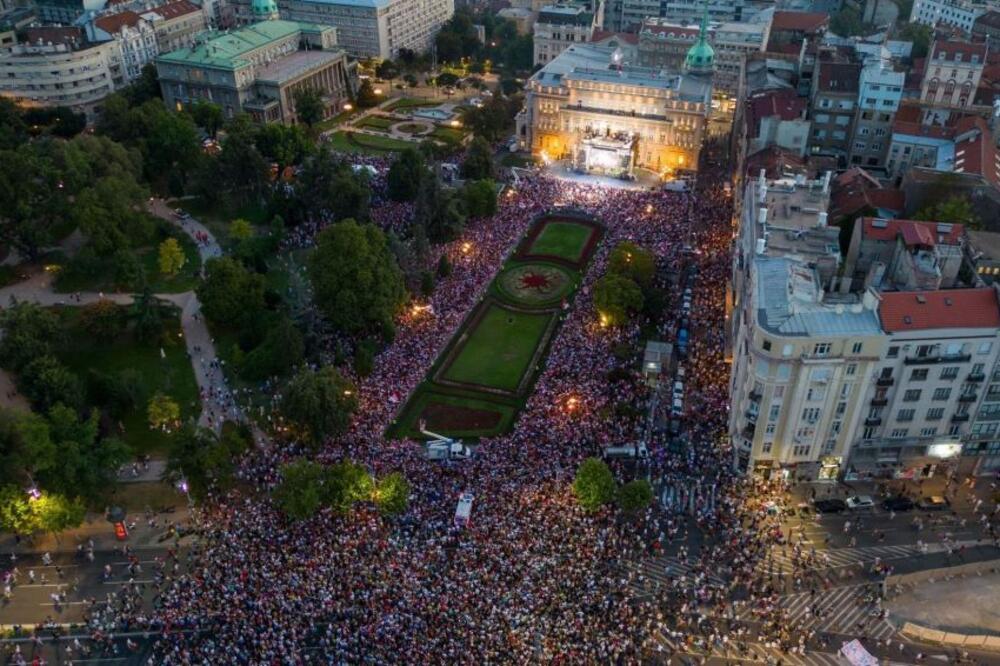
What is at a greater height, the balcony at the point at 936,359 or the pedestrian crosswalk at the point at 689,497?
the balcony at the point at 936,359

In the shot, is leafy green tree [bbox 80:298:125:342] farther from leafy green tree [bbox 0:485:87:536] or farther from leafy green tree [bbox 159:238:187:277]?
leafy green tree [bbox 0:485:87:536]

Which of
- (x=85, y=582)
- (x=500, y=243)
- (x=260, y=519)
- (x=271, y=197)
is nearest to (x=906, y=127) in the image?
(x=500, y=243)

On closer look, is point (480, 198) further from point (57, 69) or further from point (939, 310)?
point (57, 69)

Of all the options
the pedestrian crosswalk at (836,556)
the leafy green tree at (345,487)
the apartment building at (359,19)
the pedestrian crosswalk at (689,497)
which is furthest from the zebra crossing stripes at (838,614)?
the apartment building at (359,19)

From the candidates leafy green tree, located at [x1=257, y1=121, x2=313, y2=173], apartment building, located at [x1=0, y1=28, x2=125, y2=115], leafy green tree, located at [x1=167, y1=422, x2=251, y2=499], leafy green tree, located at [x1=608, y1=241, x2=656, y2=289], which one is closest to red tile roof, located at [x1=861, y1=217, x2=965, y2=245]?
leafy green tree, located at [x1=608, y1=241, x2=656, y2=289]

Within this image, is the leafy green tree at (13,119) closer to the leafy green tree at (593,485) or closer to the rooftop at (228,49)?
the rooftop at (228,49)

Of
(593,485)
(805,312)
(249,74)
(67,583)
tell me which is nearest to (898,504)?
(805,312)
